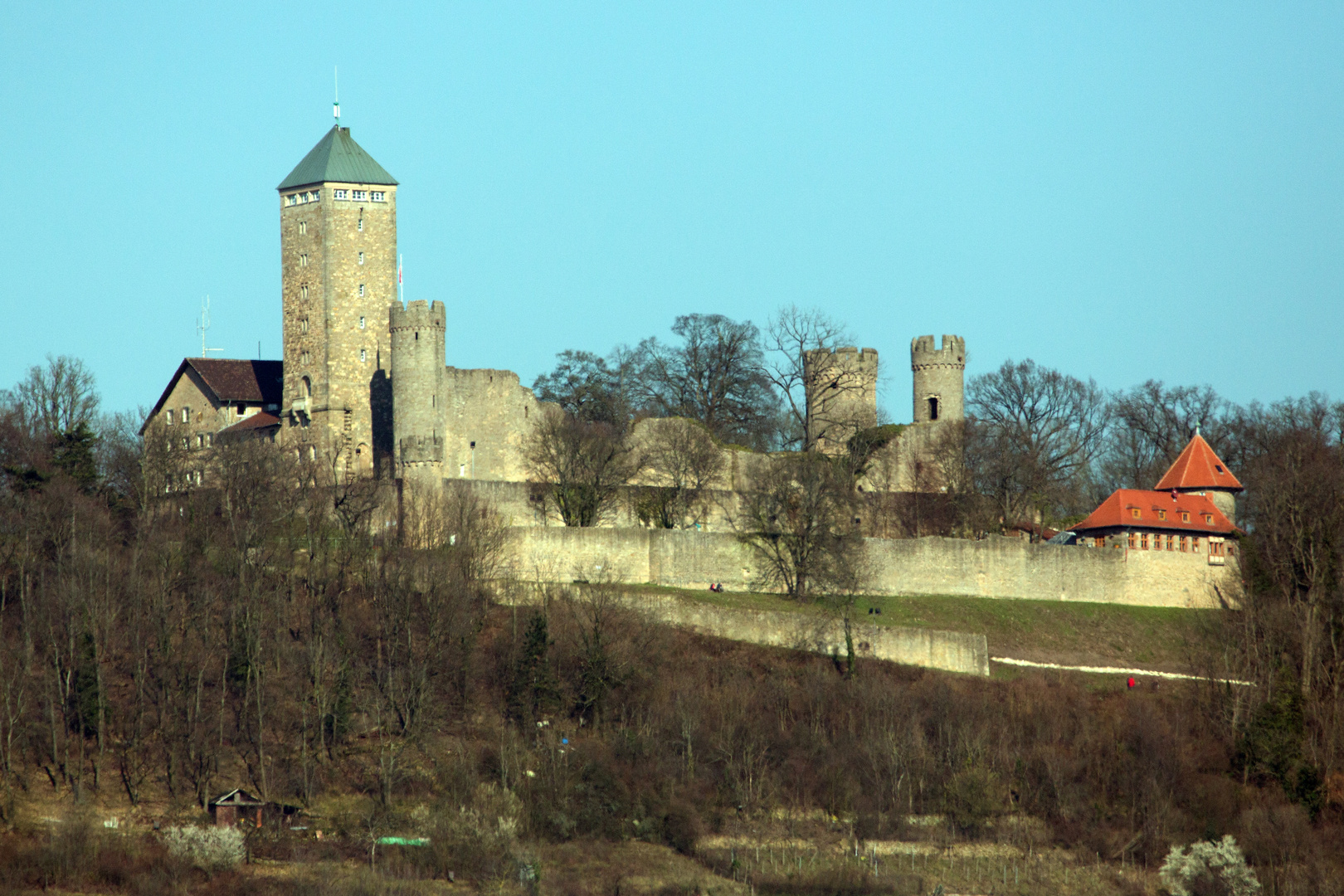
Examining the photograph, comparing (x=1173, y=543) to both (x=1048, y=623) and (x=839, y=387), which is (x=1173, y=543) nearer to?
(x=1048, y=623)

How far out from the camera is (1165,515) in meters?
57.7

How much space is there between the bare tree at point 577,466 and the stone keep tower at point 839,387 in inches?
306

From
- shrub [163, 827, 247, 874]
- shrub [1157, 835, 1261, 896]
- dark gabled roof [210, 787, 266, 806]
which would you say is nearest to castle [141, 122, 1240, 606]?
dark gabled roof [210, 787, 266, 806]

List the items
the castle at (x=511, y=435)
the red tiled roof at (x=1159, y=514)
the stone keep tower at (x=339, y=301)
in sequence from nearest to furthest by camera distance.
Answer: the castle at (x=511, y=435)
the red tiled roof at (x=1159, y=514)
the stone keep tower at (x=339, y=301)

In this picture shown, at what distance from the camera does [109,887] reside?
129ft

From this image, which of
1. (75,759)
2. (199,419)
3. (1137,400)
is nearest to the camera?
(75,759)

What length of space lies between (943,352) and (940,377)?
776mm

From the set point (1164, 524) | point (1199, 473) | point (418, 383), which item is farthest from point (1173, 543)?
point (418, 383)

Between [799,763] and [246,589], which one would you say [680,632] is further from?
[246,589]

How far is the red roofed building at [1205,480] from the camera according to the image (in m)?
60.8

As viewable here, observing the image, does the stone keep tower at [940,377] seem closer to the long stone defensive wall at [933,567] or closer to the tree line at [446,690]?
the long stone defensive wall at [933,567]

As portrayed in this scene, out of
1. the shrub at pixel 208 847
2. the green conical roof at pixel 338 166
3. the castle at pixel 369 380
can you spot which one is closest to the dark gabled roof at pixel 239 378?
the castle at pixel 369 380

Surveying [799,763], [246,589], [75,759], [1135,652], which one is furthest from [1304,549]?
[75,759]

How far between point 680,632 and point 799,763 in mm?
5428
